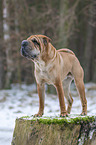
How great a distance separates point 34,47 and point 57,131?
1.34 meters

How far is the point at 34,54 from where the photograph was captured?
3135 millimetres

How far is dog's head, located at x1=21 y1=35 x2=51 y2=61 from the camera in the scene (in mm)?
3070

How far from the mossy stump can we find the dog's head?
106cm

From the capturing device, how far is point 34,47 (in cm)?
312

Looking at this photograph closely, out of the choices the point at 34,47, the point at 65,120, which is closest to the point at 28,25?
the point at 34,47

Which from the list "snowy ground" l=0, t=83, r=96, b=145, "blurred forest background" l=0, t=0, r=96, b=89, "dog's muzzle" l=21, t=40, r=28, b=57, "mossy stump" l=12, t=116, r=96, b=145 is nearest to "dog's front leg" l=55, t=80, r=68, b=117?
"mossy stump" l=12, t=116, r=96, b=145

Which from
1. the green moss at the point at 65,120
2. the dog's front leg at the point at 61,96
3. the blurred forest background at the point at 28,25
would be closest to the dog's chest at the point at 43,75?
the dog's front leg at the point at 61,96

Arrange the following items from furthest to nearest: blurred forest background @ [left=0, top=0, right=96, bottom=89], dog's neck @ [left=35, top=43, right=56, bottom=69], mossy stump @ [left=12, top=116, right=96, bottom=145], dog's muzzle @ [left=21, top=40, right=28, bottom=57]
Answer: blurred forest background @ [left=0, top=0, right=96, bottom=89] < dog's neck @ [left=35, top=43, right=56, bottom=69] < mossy stump @ [left=12, top=116, right=96, bottom=145] < dog's muzzle @ [left=21, top=40, right=28, bottom=57]

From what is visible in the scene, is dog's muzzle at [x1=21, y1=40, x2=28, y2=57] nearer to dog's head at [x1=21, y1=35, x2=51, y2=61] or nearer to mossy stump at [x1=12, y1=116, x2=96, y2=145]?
dog's head at [x1=21, y1=35, x2=51, y2=61]

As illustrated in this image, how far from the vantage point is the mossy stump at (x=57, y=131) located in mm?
3209

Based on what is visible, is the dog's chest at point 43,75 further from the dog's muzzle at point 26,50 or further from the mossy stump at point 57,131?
the mossy stump at point 57,131

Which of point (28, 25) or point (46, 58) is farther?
point (28, 25)

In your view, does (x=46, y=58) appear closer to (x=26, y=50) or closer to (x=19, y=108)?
(x=26, y=50)

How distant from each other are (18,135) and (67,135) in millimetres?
862
